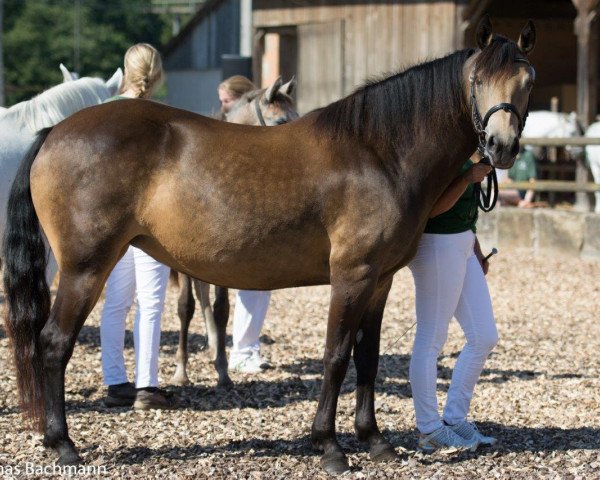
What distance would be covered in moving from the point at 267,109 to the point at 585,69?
28.9 ft

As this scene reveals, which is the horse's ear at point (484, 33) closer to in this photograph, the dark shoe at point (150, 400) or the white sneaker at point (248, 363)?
the dark shoe at point (150, 400)

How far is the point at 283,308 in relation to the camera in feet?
29.4

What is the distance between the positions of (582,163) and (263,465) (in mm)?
10086

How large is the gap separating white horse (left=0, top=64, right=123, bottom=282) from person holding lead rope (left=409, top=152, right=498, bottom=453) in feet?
7.66

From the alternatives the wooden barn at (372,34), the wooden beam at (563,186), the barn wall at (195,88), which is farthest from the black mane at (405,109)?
the barn wall at (195,88)

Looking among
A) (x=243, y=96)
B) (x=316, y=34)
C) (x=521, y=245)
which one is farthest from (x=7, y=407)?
(x=316, y=34)

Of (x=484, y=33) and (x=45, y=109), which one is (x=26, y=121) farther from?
(x=484, y=33)

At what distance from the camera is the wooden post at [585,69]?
13.1 meters

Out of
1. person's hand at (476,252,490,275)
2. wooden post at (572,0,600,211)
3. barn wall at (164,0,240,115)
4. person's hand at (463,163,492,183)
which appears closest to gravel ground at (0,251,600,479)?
person's hand at (476,252,490,275)

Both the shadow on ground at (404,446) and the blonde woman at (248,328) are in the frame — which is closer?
the shadow on ground at (404,446)

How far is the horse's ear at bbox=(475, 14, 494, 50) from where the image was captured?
409 centimetres

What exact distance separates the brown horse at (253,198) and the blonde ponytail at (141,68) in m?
1.00

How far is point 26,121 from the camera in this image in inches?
216

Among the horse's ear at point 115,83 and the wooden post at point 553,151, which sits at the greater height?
the horse's ear at point 115,83
